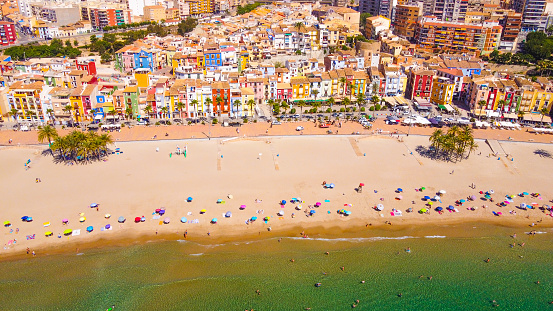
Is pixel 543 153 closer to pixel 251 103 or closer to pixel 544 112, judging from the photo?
pixel 544 112

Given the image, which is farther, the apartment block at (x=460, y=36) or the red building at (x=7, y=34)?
the red building at (x=7, y=34)

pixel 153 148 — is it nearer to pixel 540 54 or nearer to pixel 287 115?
pixel 287 115

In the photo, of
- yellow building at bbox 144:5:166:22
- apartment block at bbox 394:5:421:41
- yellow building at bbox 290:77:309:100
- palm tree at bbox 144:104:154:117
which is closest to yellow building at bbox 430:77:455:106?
yellow building at bbox 290:77:309:100

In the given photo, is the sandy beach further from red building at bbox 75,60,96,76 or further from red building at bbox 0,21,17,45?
red building at bbox 0,21,17,45

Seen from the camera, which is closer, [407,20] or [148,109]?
[148,109]

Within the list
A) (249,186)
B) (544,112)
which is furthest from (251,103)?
(544,112)

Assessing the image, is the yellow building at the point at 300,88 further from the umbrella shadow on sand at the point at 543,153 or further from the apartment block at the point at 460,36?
the apartment block at the point at 460,36

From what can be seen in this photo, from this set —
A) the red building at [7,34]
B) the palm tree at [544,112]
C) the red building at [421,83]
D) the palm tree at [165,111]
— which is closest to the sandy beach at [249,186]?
the palm tree at [165,111]
